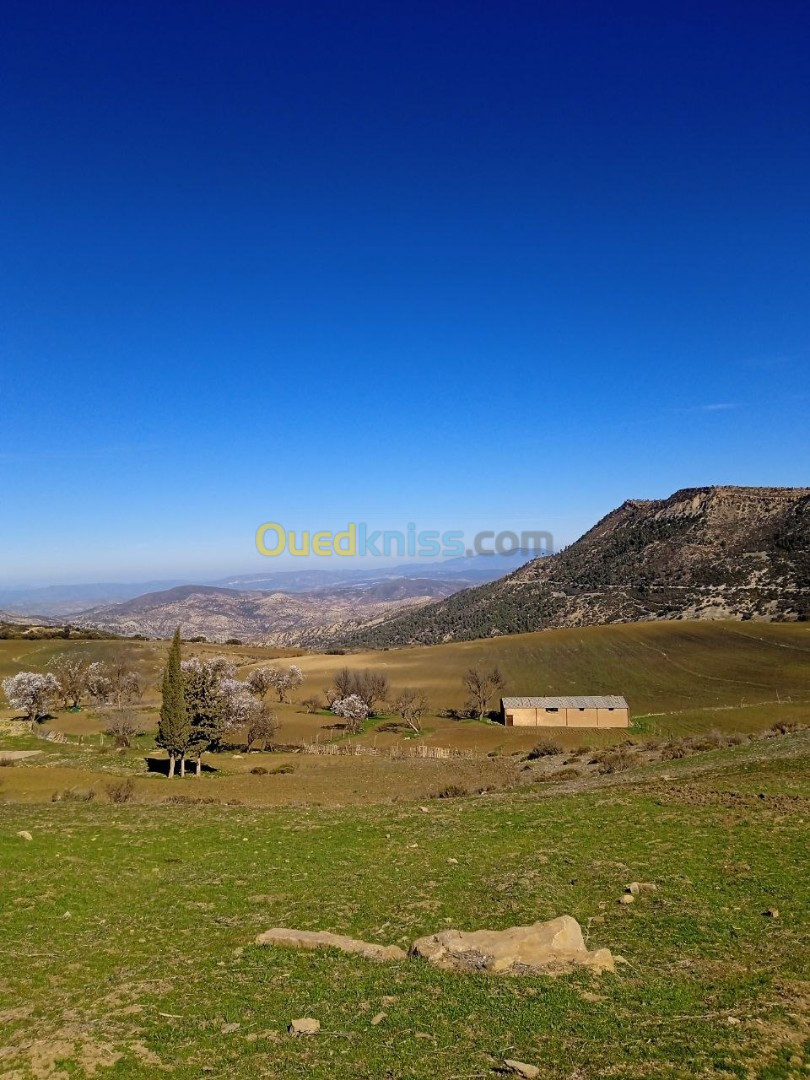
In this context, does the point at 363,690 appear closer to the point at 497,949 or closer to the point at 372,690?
the point at 372,690

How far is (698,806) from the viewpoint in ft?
68.0

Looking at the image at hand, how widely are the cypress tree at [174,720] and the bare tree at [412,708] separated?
25269 mm

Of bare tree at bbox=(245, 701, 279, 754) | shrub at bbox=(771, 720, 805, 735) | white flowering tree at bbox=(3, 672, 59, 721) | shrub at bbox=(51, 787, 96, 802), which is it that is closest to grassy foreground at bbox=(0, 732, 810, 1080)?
shrub at bbox=(51, 787, 96, 802)

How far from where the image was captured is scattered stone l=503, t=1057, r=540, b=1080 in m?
7.87

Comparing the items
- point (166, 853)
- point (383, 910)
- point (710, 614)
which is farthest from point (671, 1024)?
point (710, 614)

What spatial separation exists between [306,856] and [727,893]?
10.7m

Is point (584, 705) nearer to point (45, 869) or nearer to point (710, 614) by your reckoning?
point (45, 869)

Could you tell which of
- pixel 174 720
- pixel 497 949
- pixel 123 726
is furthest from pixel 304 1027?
pixel 123 726

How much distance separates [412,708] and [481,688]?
8.41m

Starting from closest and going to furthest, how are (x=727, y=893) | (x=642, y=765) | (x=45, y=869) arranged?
(x=727, y=893) → (x=45, y=869) → (x=642, y=765)

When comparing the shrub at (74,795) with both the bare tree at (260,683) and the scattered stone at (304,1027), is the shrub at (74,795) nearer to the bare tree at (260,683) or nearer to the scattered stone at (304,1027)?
the scattered stone at (304,1027)

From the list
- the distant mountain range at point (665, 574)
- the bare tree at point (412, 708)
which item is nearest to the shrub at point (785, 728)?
the bare tree at point (412, 708)

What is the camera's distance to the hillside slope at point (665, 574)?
112 meters

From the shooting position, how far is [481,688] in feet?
224
